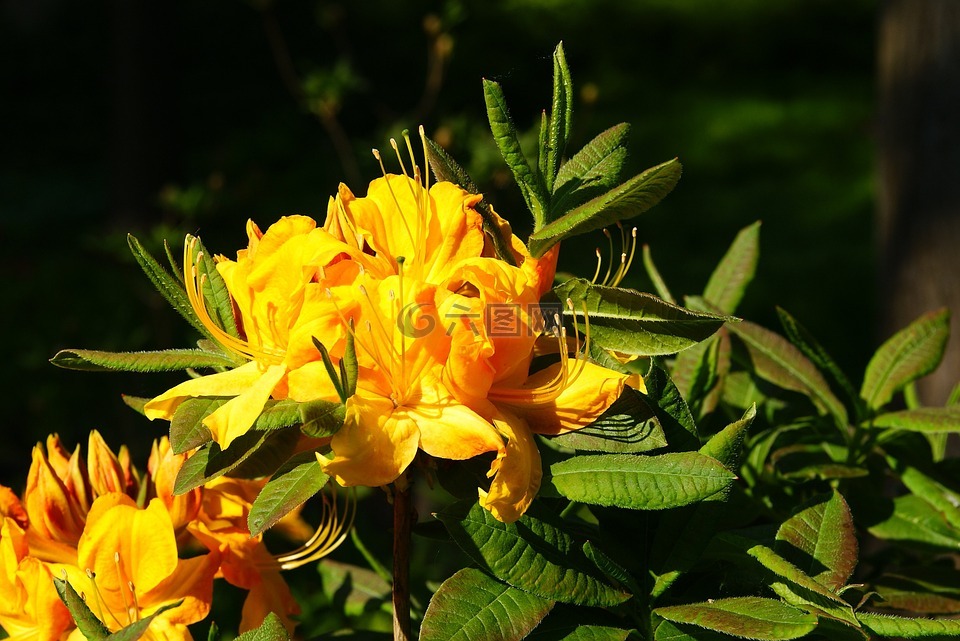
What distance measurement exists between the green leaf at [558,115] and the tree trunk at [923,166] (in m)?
2.05

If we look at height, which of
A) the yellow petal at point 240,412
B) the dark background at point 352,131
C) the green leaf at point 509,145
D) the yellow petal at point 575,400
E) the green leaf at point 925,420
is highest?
the green leaf at point 509,145

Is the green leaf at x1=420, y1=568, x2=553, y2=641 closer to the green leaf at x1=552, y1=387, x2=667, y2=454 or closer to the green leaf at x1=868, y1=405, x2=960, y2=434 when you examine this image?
the green leaf at x1=552, y1=387, x2=667, y2=454

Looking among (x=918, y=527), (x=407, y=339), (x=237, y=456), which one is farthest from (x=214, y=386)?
(x=918, y=527)

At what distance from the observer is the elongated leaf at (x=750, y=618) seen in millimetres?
797

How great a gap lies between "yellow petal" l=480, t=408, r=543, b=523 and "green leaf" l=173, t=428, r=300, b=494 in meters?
0.17

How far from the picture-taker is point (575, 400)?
0.86 m

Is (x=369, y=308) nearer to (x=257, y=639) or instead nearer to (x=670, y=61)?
(x=257, y=639)

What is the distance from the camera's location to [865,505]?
125cm

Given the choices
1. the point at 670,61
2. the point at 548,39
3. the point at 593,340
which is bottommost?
the point at 670,61

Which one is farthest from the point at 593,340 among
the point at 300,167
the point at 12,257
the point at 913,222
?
the point at 300,167

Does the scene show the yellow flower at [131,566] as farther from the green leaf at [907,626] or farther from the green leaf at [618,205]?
the green leaf at [907,626]

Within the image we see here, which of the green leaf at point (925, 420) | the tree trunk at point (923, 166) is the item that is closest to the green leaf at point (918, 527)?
the green leaf at point (925, 420)

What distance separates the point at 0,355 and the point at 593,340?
14.2 ft

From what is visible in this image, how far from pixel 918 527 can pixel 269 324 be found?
79 cm
